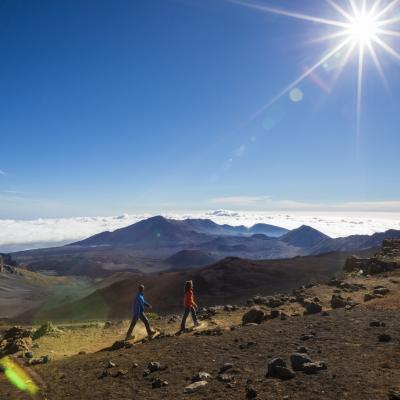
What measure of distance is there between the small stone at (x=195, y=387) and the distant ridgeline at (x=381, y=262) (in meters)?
21.4

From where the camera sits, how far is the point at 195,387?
8.65 m

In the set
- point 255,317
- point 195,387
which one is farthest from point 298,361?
point 255,317

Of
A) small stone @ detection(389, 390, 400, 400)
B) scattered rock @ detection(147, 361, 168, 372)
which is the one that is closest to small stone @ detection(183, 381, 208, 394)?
scattered rock @ detection(147, 361, 168, 372)

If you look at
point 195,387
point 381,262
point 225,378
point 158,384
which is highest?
point 381,262

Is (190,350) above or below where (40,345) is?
above

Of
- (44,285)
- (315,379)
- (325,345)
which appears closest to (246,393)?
(315,379)

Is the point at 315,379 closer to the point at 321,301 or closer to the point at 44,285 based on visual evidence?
the point at 321,301

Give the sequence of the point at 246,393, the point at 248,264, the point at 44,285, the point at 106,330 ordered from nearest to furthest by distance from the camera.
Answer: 1. the point at 246,393
2. the point at 106,330
3. the point at 248,264
4. the point at 44,285

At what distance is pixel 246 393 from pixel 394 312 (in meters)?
8.54

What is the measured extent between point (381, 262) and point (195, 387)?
22649 mm

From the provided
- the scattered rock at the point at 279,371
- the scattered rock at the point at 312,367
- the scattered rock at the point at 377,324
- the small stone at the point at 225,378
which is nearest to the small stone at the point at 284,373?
the scattered rock at the point at 279,371

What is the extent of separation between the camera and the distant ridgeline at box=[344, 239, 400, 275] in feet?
87.6

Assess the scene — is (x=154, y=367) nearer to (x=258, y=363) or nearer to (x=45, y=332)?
(x=258, y=363)

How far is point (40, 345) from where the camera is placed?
707 inches
